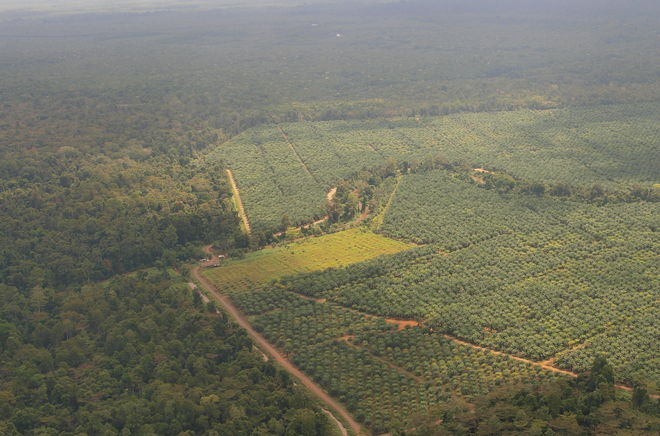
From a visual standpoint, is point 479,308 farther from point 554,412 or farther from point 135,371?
point 135,371

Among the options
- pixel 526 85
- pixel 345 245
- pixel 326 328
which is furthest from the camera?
pixel 526 85

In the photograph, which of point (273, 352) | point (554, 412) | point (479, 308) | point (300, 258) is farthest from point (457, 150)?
point (554, 412)

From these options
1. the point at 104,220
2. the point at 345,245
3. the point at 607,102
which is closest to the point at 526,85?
the point at 607,102

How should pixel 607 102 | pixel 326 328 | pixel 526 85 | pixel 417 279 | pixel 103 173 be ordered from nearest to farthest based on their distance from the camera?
pixel 326 328 < pixel 417 279 < pixel 103 173 < pixel 607 102 < pixel 526 85

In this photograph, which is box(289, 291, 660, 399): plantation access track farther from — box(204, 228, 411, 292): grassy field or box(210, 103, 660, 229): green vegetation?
box(210, 103, 660, 229): green vegetation

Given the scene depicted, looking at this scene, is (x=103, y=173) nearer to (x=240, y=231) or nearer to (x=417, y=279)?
(x=240, y=231)

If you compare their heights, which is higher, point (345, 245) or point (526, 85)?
point (526, 85)

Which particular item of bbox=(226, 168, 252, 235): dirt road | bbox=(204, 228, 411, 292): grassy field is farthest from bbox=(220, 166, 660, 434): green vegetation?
bbox=(226, 168, 252, 235): dirt road
